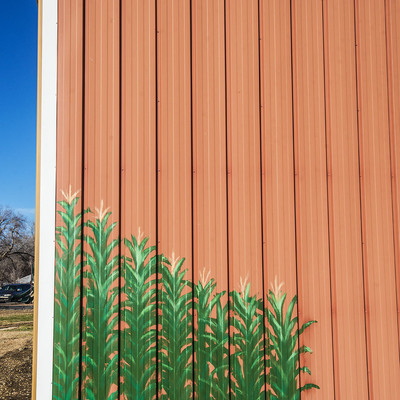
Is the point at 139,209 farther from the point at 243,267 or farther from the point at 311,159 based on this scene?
the point at 311,159

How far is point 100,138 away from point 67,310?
0.95 m

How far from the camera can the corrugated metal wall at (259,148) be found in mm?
1838

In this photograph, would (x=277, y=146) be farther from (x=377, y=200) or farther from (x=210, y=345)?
(x=210, y=345)

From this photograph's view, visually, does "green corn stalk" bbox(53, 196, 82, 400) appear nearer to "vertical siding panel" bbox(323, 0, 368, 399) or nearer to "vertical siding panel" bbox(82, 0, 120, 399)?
"vertical siding panel" bbox(82, 0, 120, 399)

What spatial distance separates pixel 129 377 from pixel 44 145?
1.34 metres

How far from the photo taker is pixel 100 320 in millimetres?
1760

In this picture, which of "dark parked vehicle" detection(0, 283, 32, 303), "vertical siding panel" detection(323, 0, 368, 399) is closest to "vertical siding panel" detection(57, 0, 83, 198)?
"vertical siding panel" detection(323, 0, 368, 399)

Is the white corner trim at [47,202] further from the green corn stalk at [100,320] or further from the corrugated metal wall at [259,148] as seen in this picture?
the green corn stalk at [100,320]

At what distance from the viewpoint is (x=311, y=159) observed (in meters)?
1.99

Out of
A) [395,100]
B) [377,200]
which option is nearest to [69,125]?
[377,200]

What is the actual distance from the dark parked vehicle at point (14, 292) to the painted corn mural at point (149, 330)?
18.0 metres

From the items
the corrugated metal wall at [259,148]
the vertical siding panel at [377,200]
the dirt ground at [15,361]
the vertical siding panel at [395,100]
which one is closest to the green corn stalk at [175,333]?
the corrugated metal wall at [259,148]

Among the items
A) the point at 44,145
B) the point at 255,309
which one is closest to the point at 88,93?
the point at 44,145

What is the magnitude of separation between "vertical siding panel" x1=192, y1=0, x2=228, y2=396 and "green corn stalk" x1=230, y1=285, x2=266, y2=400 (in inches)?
4.1
